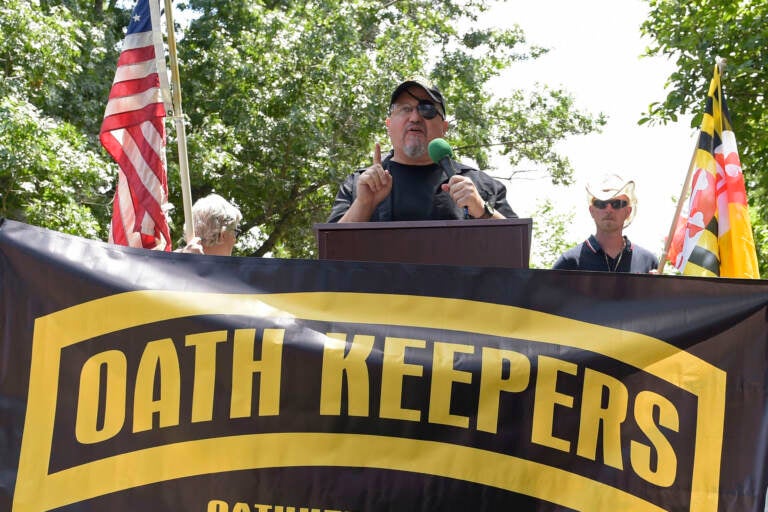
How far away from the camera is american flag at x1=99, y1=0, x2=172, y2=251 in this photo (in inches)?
180

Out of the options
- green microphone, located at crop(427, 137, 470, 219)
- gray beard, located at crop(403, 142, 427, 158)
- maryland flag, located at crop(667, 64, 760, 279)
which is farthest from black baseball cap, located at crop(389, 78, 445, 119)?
maryland flag, located at crop(667, 64, 760, 279)

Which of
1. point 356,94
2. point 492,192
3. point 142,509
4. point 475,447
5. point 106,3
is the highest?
point 106,3

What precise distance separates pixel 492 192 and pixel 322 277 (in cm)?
115

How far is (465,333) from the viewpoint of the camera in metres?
2.80

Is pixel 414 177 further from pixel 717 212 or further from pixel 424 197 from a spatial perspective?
pixel 717 212

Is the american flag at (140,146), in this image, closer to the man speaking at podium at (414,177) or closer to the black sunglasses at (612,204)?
the man speaking at podium at (414,177)

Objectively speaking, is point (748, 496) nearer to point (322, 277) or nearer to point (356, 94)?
point (322, 277)

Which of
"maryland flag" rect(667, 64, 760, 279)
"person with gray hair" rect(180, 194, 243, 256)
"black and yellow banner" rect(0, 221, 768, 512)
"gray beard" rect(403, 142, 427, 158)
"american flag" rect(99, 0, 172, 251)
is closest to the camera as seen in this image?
"black and yellow banner" rect(0, 221, 768, 512)

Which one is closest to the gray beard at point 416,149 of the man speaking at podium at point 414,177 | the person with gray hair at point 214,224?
the man speaking at podium at point 414,177

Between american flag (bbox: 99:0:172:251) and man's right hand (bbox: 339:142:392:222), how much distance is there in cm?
137

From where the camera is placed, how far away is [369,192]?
3.54 meters

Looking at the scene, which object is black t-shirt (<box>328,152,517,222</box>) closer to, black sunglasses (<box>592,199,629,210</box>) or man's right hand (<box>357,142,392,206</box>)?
man's right hand (<box>357,142,392,206</box>)

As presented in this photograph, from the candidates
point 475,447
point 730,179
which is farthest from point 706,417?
point 730,179

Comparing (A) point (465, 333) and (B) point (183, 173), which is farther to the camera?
(B) point (183, 173)
